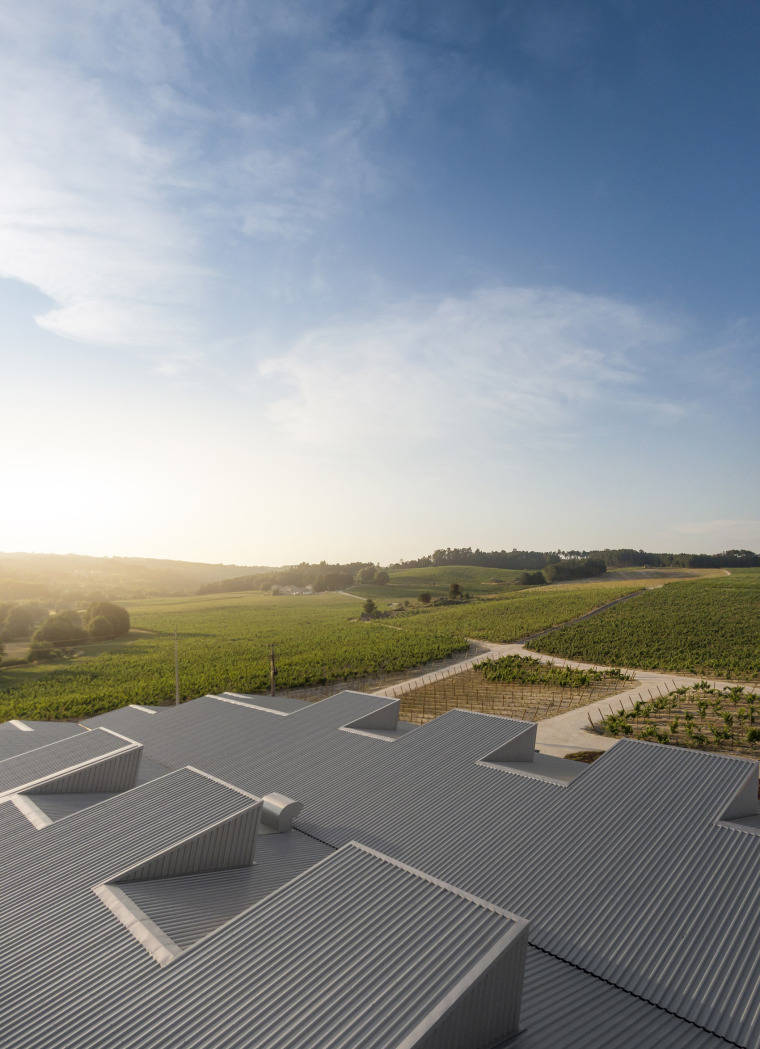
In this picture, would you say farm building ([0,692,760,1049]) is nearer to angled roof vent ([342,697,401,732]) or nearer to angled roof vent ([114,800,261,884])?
angled roof vent ([114,800,261,884])

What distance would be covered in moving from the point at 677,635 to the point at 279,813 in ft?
191

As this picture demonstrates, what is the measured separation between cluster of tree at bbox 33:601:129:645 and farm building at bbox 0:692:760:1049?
49.0 metres

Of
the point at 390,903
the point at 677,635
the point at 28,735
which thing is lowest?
the point at 677,635

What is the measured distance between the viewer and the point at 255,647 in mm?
65000

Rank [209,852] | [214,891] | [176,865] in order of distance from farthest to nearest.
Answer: [209,852], [176,865], [214,891]

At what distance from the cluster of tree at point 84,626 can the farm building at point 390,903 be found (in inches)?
1929

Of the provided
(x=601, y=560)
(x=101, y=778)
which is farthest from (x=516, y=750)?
(x=601, y=560)

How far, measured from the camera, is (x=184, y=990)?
7871 mm

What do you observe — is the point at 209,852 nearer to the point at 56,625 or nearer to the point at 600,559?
the point at 56,625

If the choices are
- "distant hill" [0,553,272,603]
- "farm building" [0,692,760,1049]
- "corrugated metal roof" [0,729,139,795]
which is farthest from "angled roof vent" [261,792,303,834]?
→ "distant hill" [0,553,272,603]

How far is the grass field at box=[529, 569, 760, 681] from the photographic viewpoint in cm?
4988

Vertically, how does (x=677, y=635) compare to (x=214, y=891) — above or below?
below

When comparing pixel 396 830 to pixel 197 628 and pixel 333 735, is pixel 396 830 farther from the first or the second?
pixel 197 628

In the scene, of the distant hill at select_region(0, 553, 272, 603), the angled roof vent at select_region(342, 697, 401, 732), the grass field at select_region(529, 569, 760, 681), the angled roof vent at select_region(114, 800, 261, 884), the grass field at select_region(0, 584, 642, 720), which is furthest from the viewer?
the distant hill at select_region(0, 553, 272, 603)
